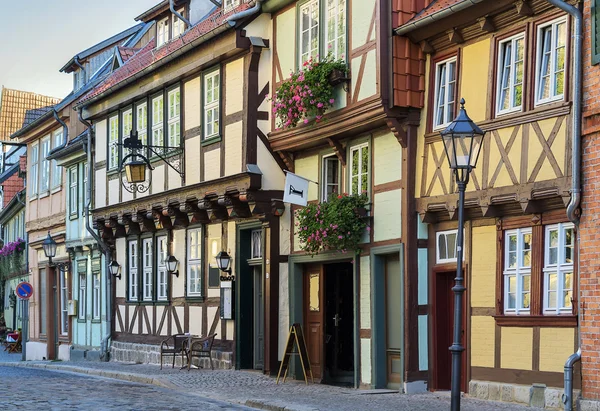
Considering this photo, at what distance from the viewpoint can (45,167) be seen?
124ft

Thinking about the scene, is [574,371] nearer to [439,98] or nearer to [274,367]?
[439,98]

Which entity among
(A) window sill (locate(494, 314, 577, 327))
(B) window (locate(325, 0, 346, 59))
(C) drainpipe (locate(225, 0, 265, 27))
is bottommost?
(A) window sill (locate(494, 314, 577, 327))

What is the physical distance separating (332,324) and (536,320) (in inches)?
258

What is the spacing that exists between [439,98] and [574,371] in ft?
16.5

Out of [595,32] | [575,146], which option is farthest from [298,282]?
[595,32]

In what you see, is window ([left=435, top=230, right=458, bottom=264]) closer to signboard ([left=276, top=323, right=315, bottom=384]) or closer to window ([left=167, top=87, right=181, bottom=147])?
signboard ([left=276, top=323, right=315, bottom=384])

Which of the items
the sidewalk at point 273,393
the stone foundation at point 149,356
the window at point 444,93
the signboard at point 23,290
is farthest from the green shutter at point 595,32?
the signboard at point 23,290

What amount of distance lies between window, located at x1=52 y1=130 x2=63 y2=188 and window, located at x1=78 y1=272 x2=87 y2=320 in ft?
11.6

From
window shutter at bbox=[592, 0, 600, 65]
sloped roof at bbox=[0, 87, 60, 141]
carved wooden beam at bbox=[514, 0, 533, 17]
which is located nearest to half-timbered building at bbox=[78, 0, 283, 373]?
carved wooden beam at bbox=[514, 0, 533, 17]

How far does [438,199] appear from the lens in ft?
55.0

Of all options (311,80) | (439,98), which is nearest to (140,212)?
(311,80)

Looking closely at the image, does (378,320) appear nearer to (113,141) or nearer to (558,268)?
(558,268)

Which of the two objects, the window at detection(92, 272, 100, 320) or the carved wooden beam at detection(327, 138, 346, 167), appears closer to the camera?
the carved wooden beam at detection(327, 138, 346, 167)

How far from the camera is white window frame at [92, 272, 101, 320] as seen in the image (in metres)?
32.2
